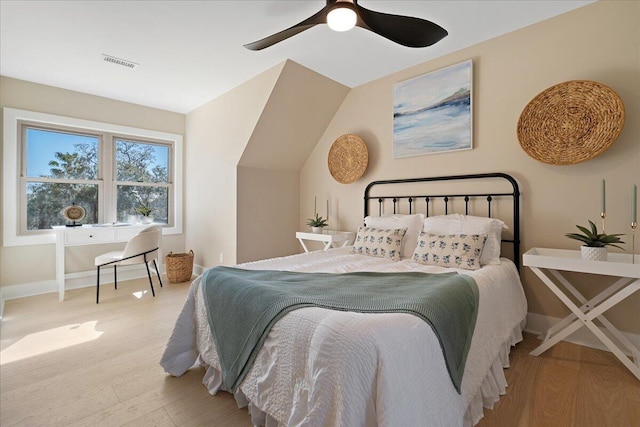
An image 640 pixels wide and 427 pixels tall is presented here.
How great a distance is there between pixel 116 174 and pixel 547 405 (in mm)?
5016

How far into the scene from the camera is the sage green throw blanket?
129 cm

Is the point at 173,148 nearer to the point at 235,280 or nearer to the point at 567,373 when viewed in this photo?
the point at 235,280

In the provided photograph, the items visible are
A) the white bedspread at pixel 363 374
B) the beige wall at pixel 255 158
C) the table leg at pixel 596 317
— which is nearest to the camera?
the white bedspread at pixel 363 374

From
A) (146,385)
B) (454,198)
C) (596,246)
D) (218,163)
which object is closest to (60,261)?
(218,163)

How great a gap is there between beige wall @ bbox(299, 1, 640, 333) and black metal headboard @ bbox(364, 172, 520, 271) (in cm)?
7

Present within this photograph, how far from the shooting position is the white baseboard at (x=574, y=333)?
2053mm

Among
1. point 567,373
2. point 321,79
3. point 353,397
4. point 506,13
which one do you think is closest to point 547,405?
point 567,373

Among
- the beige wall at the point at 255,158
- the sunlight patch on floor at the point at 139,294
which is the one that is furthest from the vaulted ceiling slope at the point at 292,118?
the sunlight patch on floor at the point at 139,294

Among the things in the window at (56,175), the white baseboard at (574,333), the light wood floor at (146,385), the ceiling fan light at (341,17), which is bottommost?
the light wood floor at (146,385)

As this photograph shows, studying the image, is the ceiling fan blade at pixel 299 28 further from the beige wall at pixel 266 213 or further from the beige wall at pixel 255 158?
the beige wall at pixel 266 213

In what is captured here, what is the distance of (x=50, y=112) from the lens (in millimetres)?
3604

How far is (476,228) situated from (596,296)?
87 cm

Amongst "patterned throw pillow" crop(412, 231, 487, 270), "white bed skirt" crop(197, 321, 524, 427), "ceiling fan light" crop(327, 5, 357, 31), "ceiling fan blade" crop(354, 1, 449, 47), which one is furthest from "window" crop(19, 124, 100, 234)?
"patterned throw pillow" crop(412, 231, 487, 270)

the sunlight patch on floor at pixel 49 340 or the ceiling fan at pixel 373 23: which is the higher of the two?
the ceiling fan at pixel 373 23
